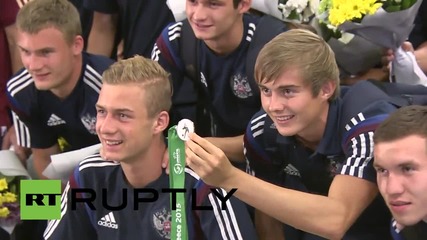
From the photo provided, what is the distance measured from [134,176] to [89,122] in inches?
26.1

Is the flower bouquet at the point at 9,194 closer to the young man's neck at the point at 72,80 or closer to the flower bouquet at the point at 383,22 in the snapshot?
the young man's neck at the point at 72,80

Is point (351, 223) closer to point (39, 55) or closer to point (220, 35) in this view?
point (220, 35)

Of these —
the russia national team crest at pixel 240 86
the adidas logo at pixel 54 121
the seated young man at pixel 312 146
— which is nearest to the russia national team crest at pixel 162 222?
the seated young man at pixel 312 146

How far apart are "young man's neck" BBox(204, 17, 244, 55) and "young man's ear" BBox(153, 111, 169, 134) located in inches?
17.4

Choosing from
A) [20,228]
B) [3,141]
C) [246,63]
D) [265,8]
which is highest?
[265,8]

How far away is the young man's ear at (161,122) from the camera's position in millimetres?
2648

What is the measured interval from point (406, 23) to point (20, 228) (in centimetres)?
163

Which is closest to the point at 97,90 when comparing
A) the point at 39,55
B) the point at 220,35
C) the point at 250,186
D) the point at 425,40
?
the point at 39,55

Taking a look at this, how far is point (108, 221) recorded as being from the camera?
2.68 metres

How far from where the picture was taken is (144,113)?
2.62 meters

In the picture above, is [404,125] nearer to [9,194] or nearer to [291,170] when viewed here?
[291,170]

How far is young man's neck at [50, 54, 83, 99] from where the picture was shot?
319 centimetres

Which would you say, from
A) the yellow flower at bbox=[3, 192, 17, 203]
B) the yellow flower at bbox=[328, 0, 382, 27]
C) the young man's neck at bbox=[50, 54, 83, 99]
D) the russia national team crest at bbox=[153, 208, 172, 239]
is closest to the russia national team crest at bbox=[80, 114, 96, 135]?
the young man's neck at bbox=[50, 54, 83, 99]

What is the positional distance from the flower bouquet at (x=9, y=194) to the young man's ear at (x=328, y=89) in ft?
4.32
